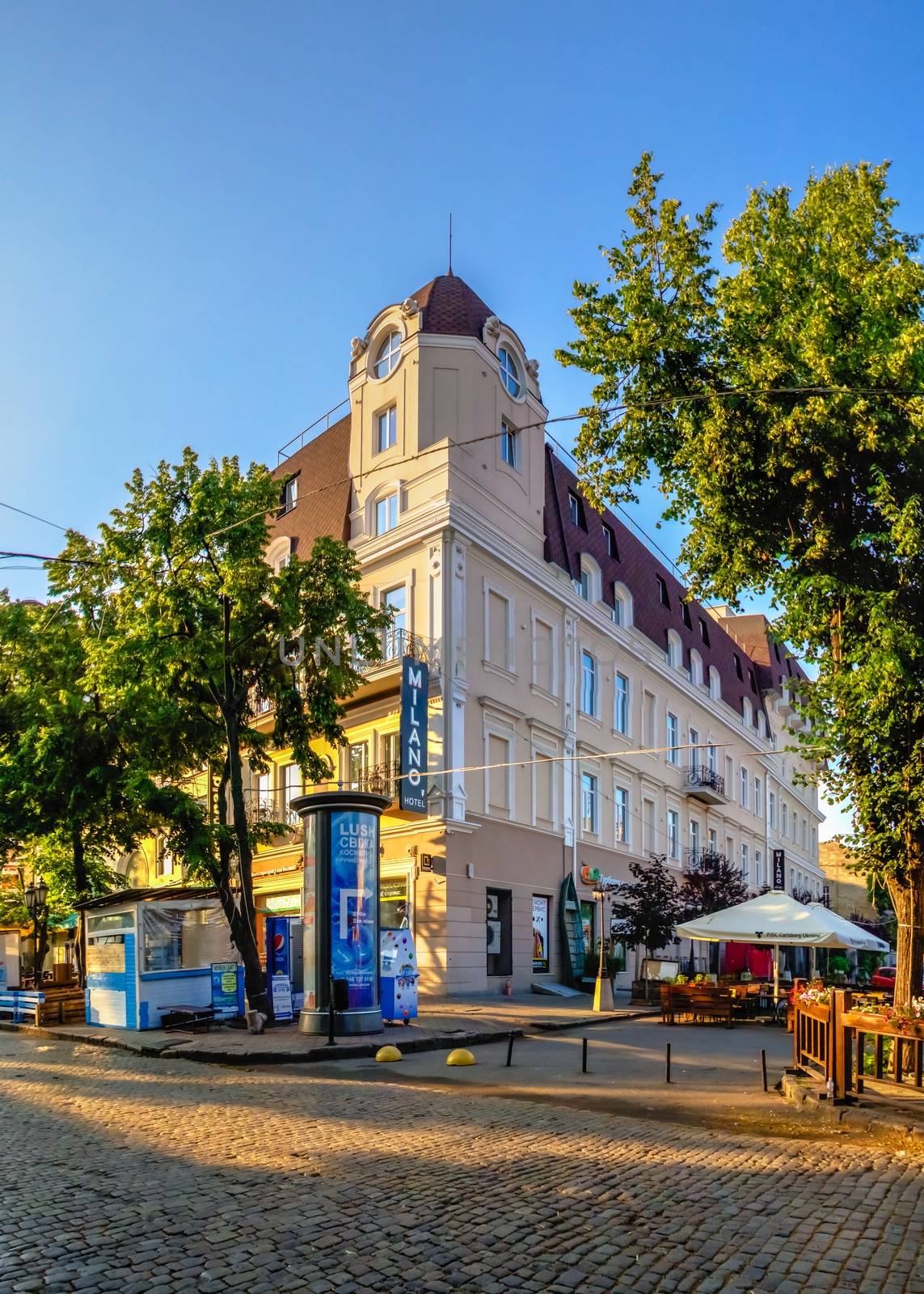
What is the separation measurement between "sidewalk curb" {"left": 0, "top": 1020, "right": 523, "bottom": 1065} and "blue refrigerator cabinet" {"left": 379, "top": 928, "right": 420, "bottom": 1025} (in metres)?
1.64

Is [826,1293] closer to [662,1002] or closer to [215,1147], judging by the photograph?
[215,1147]

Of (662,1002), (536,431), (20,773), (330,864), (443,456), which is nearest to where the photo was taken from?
(330,864)

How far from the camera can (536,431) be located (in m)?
33.0

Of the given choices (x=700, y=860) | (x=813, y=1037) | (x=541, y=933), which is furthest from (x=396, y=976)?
(x=700, y=860)

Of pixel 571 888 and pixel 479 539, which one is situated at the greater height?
pixel 479 539

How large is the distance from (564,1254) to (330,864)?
12718mm

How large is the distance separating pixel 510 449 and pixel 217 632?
42.1ft

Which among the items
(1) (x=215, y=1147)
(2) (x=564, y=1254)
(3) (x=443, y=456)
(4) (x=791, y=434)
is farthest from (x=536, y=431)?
(2) (x=564, y=1254)

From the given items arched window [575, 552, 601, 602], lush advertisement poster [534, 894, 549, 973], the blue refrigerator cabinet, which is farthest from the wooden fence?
arched window [575, 552, 601, 602]

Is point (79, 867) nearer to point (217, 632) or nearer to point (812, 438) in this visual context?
point (217, 632)

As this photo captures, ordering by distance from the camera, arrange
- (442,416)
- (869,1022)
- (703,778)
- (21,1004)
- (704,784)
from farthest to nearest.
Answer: (703,778), (704,784), (442,416), (21,1004), (869,1022)

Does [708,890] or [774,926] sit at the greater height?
[774,926]

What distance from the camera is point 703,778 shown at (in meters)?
44.5

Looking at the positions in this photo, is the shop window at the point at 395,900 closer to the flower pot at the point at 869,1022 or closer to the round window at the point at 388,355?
the round window at the point at 388,355
